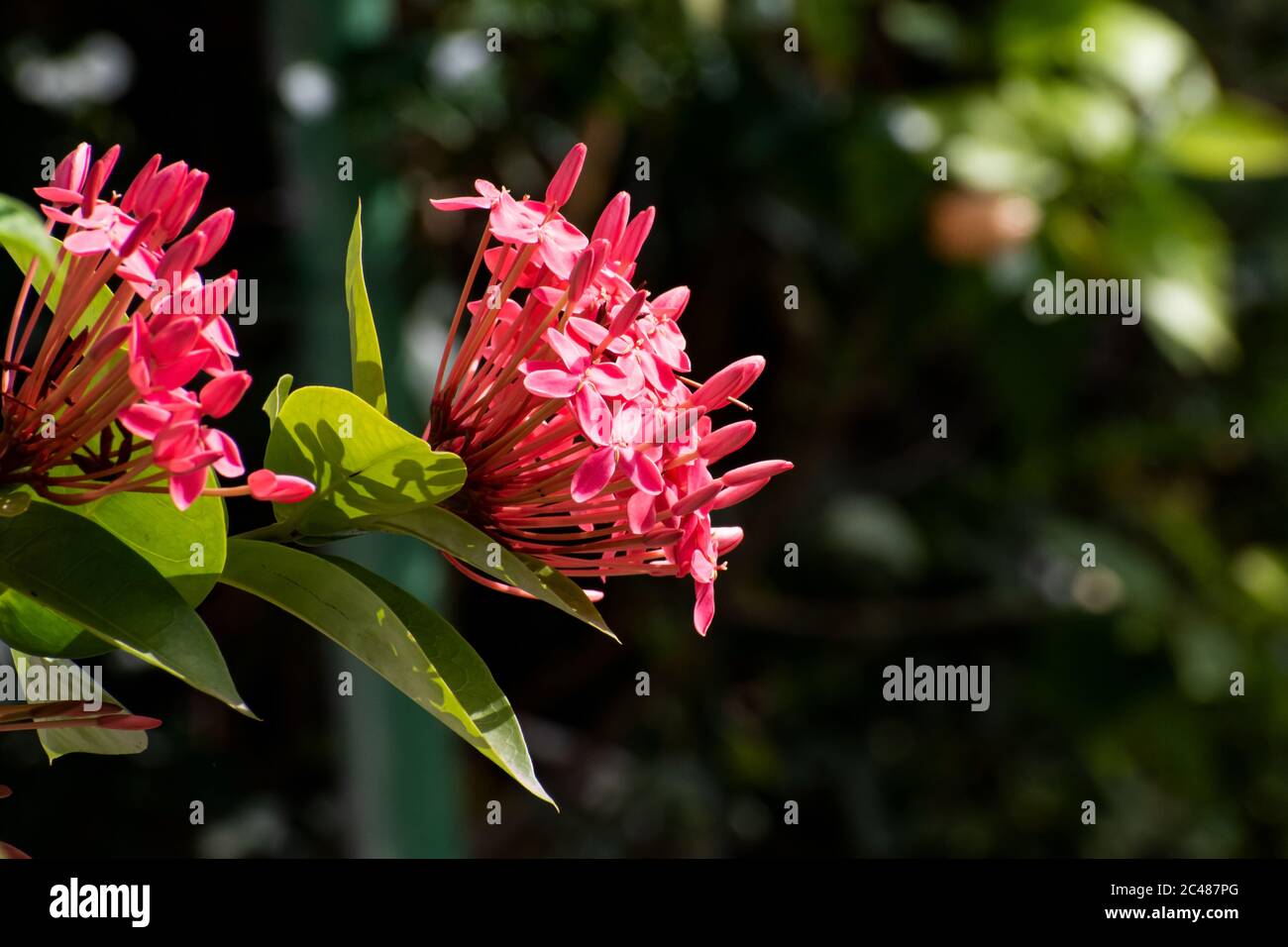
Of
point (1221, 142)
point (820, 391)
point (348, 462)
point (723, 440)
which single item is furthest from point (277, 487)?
point (820, 391)

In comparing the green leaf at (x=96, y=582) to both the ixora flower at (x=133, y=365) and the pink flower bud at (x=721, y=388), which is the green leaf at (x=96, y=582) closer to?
the ixora flower at (x=133, y=365)

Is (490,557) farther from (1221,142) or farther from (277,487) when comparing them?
(1221,142)

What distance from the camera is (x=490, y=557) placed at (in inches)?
17.8

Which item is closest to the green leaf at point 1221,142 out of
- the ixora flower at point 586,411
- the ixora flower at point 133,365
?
the ixora flower at point 586,411

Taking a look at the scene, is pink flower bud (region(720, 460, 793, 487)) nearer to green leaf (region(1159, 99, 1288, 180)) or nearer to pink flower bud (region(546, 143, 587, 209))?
pink flower bud (region(546, 143, 587, 209))

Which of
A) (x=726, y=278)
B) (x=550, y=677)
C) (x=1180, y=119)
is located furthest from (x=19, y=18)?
(x=1180, y=119)

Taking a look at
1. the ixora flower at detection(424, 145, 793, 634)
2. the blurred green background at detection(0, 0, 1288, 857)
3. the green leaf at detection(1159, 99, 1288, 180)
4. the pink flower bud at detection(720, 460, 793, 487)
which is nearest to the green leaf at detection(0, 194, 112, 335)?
the ixora flower at detection(424, 145, 793, 634)

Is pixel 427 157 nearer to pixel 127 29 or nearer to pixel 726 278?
pixel 127 29

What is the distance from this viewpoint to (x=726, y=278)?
2207 millimetres

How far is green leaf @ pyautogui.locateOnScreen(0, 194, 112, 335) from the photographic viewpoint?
1.60ft

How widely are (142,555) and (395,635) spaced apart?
0.29 feet

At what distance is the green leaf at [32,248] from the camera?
489 mm

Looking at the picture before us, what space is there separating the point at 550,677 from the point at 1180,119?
1.23 m
